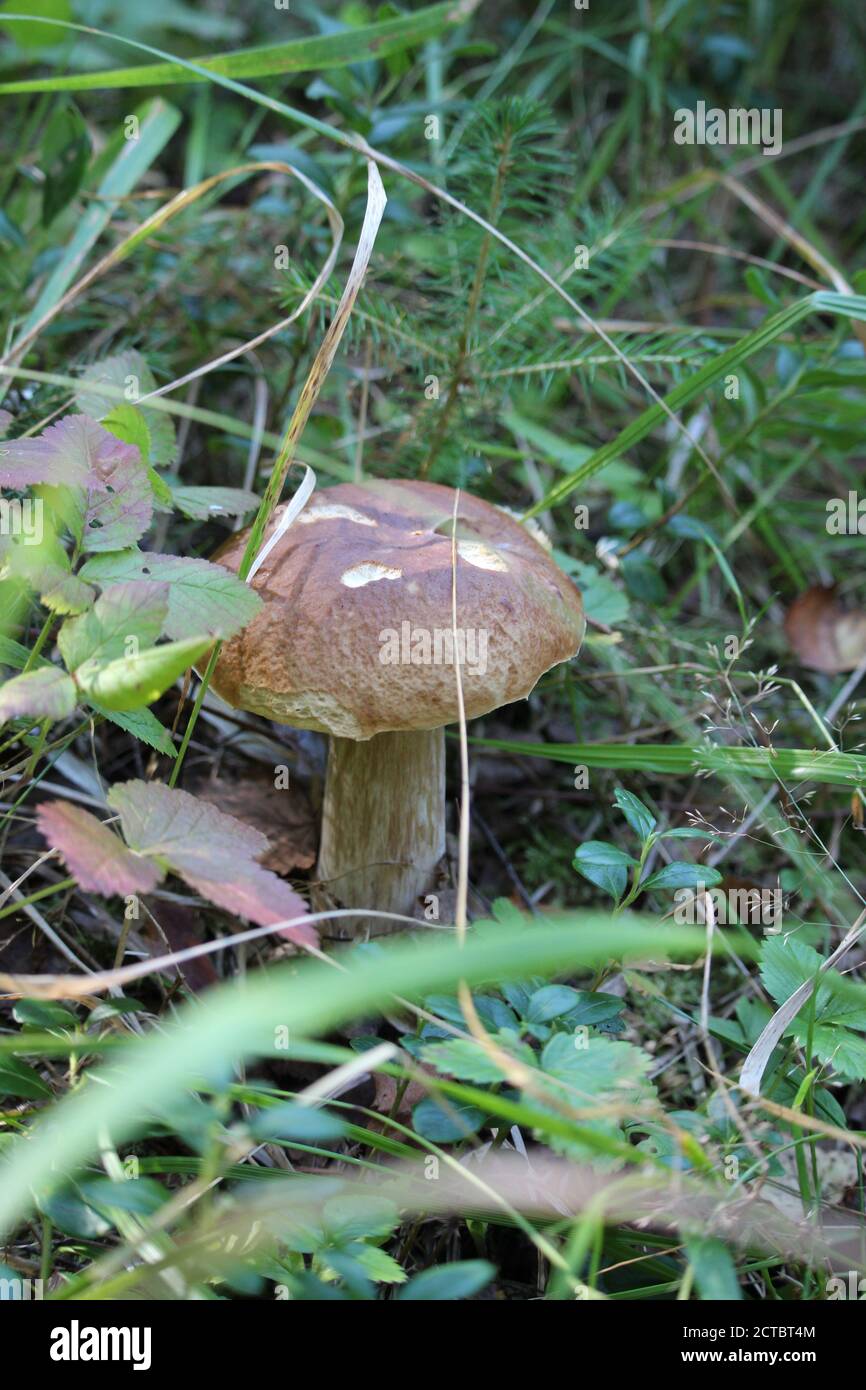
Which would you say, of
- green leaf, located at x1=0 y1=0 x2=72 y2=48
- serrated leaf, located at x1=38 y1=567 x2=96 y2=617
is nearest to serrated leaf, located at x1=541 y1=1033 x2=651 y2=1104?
serrated leaf, located at x1=38 y1=567 x2=96 y2=617

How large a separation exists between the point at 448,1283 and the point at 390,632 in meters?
0.84

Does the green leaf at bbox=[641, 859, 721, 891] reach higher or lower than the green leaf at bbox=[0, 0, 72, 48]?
lower

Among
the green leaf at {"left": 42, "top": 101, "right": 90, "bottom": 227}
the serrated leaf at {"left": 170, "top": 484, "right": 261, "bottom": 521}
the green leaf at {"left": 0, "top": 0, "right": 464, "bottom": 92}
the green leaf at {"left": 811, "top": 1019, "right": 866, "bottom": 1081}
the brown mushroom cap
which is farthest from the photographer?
the green leaf at {"left": 42, "top": 101, "right": 90, "bottom": 227}

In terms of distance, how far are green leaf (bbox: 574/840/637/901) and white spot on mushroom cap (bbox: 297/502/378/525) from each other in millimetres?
674

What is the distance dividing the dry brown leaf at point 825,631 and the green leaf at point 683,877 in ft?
4.23

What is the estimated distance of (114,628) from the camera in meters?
1.33

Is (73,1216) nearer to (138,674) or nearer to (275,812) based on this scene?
(138,674)

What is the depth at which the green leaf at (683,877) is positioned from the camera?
1.51m

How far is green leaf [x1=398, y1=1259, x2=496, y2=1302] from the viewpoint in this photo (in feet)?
3.53

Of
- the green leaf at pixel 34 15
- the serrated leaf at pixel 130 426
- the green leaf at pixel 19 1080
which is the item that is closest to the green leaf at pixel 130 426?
the serrated leaf at pixel 130 426

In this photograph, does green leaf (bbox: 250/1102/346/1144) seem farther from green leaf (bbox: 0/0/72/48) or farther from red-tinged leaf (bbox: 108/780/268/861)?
green leaf (bbox: 0/0/72/48)

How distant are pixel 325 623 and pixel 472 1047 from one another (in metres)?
0.65

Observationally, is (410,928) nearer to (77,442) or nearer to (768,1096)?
(768,1096)

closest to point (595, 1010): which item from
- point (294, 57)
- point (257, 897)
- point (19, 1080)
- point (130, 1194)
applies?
point (257, 897)
